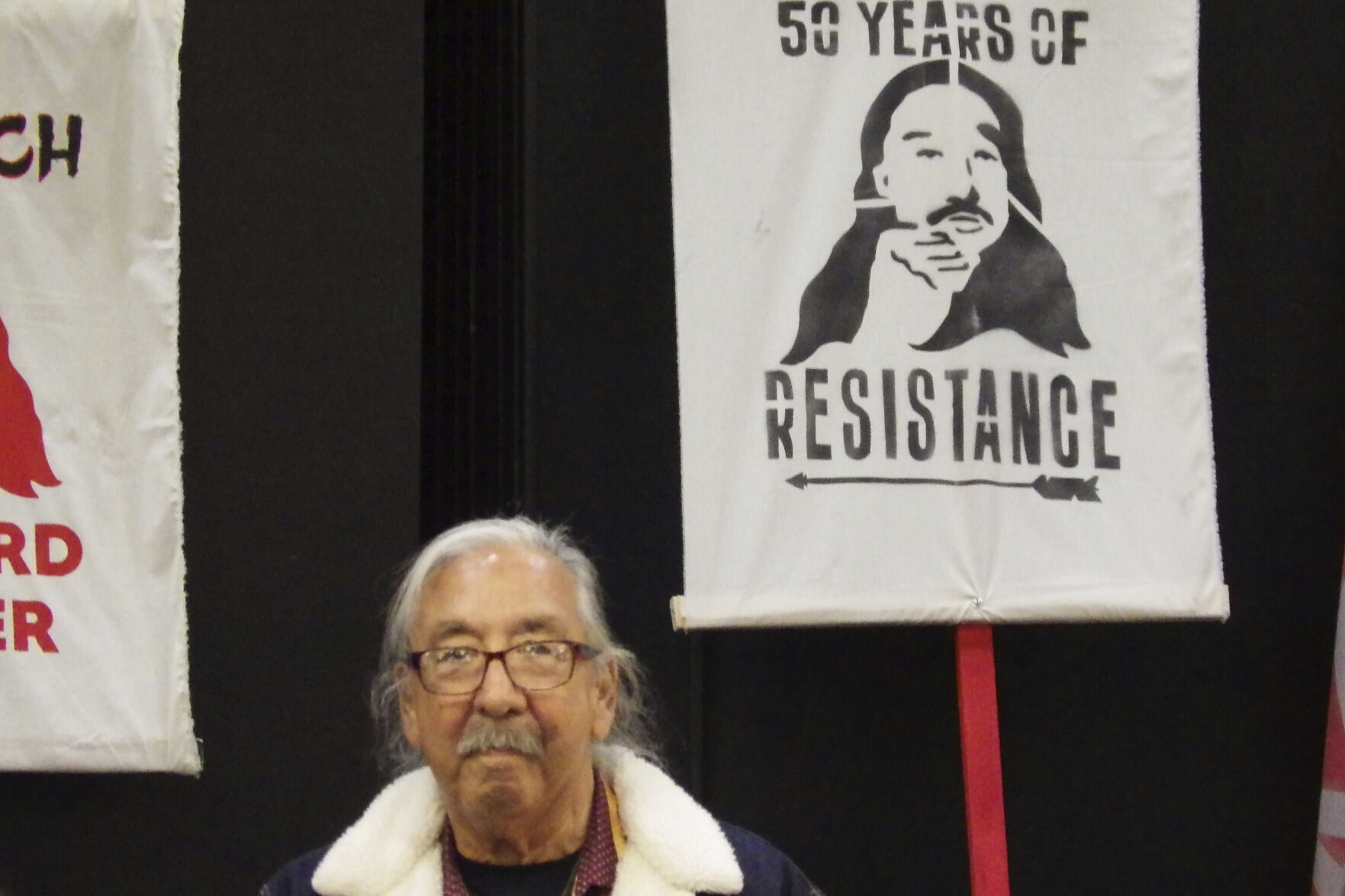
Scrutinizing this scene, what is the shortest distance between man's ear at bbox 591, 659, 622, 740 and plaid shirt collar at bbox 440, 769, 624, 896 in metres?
0.06

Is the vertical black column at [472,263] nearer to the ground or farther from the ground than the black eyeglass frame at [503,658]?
farther from the ground

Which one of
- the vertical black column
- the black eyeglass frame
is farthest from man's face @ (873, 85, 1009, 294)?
the black eyeglass frame

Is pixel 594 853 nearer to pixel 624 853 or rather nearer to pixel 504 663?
pixel 624 853

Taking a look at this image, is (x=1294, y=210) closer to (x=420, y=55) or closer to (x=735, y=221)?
(x=735, y=221)

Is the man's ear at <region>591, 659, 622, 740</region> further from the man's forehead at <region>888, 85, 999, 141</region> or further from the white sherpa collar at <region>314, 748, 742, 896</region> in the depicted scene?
the man's forehead at <region>888, 85, 999, 141</region>

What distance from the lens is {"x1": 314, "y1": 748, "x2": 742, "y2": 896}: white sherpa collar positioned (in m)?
1.82

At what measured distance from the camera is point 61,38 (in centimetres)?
260

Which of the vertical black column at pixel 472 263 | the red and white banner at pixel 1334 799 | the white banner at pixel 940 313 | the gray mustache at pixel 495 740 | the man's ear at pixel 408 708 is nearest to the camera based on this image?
the gray mustache at pixel 495 740

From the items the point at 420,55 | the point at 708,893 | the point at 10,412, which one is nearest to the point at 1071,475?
the point at 708,893

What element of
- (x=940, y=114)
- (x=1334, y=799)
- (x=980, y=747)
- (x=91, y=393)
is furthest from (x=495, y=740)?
(x=1334, y=799)

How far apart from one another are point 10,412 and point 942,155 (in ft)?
4.72

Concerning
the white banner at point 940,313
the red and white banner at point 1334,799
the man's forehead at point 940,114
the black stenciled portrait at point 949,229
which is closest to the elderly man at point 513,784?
the white banner at point 940,313

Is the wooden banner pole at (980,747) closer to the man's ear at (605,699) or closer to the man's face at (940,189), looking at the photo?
the man's face at (940,189)

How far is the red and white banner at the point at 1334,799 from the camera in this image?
2721 mm
